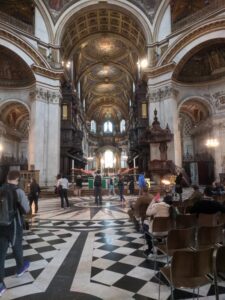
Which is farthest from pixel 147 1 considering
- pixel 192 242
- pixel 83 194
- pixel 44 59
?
pixel 192 242

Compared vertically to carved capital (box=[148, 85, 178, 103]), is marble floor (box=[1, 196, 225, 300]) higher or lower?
lower

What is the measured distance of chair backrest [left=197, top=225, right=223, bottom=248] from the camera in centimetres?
339

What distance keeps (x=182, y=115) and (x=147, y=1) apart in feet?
39.5

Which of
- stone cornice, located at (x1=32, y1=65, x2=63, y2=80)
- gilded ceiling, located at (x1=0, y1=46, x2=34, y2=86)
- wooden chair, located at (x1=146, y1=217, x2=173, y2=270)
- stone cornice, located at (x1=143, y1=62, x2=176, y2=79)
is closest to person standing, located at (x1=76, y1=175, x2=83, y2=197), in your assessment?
stone cornice, located at (x1=32, y1=65, x2=63, y2=80)

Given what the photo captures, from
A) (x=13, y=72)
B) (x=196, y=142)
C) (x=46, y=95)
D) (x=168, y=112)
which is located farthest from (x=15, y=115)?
(x=196, y=142)

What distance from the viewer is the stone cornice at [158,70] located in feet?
60.5

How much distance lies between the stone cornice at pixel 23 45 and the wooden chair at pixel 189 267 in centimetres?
1901

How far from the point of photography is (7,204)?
10.5 ft

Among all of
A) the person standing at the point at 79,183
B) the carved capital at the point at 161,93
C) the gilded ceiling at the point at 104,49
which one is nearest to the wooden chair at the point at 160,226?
the person standing at the point at 79,183

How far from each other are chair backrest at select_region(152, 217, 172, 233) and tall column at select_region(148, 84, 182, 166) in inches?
559

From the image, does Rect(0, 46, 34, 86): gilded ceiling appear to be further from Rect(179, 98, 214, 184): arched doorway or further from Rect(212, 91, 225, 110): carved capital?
Rect(212, 91, 225, 110): carved capital

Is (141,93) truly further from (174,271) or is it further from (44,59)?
(174,271)

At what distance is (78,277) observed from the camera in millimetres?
3514

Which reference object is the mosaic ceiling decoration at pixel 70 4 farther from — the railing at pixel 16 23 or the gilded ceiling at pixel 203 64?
the gilded ceiling at pixel 203 64
